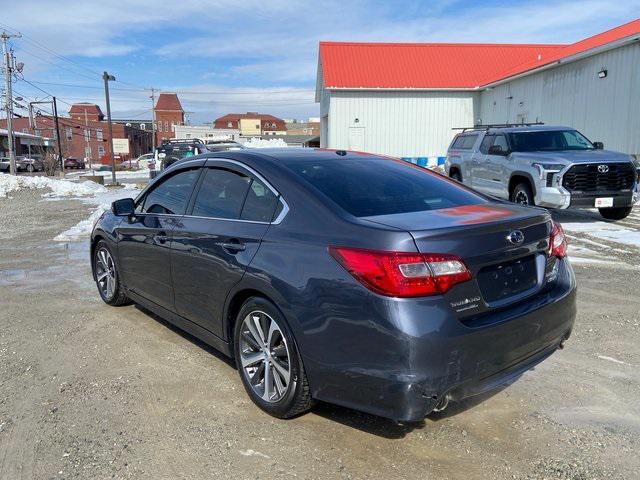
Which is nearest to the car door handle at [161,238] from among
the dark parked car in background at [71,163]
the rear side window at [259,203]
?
the rear side window at [259,203]

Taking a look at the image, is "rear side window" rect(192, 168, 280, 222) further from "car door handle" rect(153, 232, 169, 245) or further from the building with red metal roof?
the building with red metal roof

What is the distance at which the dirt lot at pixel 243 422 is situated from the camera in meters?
2.86

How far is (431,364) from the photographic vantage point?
2.62 metres

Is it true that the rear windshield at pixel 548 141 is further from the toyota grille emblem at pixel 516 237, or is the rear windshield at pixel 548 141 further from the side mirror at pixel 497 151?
the toyota grille emblem at pixel 516 237

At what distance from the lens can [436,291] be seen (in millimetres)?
2656

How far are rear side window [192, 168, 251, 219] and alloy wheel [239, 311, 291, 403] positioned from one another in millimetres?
769

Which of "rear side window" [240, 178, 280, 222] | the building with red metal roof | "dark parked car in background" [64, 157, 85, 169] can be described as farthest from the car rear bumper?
"dark parked car in background" [64, 157, 85, 169]

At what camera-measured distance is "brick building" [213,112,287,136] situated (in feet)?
440

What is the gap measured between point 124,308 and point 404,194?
351cm

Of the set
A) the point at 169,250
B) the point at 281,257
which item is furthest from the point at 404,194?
the point at 169,250

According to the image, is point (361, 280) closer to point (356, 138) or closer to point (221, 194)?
point (221, 194)

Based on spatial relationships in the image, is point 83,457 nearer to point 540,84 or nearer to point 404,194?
point 404,194

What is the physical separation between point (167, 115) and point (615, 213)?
363ft

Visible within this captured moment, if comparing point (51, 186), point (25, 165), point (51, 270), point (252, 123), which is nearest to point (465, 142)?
point (51, 270)
